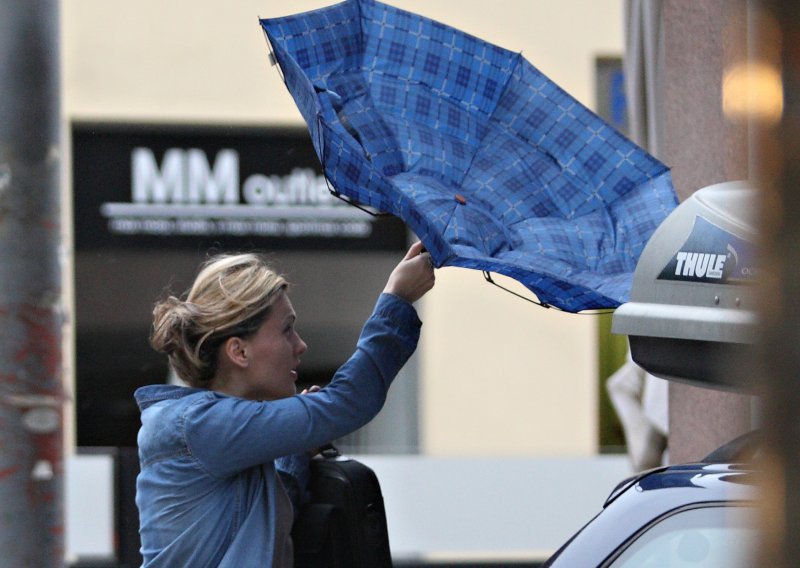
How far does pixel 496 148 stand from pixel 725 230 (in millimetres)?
786

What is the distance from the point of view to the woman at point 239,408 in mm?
2252

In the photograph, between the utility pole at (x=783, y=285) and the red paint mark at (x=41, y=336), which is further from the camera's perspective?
the red paint mark at (x=41, y=336)

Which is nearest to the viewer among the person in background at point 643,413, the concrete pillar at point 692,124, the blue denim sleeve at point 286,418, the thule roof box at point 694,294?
the thule roof box at point 694,294

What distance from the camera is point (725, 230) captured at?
2.06 m

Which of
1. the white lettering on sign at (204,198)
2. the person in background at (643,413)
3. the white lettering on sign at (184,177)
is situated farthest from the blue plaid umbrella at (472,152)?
the white lettering on sign at (184,177)

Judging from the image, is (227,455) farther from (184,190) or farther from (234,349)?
(184,190)

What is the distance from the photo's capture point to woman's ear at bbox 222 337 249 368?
2.42m

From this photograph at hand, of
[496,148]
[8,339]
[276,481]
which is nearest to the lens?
[276,481]

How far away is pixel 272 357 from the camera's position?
2457 mm

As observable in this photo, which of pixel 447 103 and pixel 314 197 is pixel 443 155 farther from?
pixel 314 197

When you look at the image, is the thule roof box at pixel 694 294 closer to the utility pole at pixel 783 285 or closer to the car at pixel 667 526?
the car at pixel 667 526

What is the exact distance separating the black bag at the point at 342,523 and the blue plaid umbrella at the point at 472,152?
21.0 inches

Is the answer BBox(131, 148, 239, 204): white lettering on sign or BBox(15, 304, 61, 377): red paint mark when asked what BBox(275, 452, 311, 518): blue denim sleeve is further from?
BBox(131, 148, 239, 204): white lettering on sign

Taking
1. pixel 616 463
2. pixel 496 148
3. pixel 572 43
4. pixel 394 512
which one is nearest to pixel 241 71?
pixel 572 43
